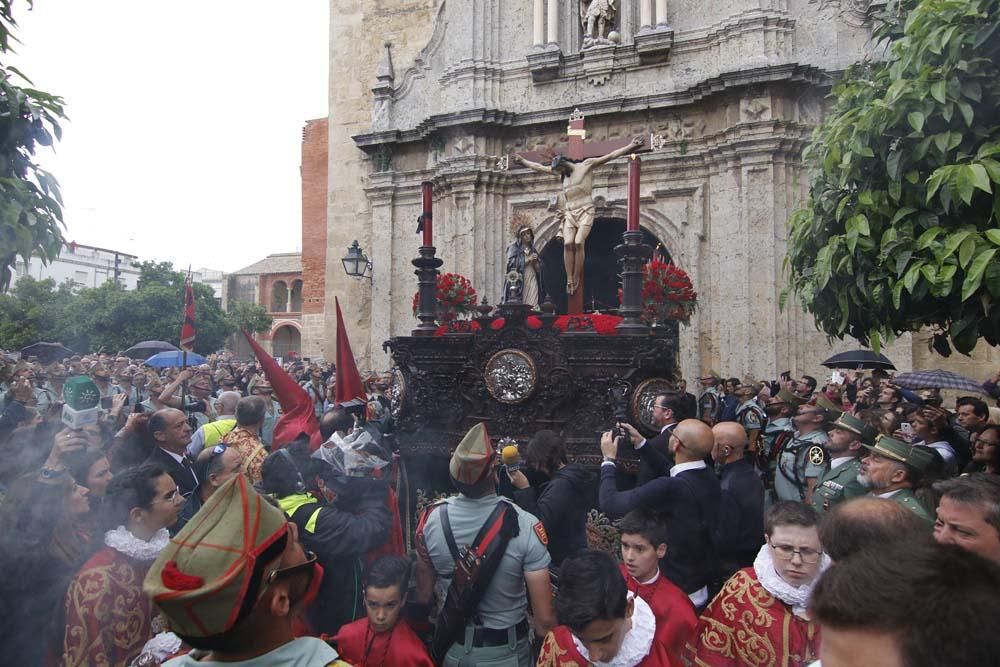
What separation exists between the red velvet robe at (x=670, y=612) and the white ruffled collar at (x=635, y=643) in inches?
9.0

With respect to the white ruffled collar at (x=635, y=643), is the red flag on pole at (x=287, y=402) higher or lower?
higher

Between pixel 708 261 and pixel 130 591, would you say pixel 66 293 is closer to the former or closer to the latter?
pixel 708 261

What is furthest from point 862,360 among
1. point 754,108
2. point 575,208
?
point 575,208

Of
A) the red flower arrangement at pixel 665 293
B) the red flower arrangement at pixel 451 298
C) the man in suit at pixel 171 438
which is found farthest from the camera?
the red flower arrangement at pixel 451 298

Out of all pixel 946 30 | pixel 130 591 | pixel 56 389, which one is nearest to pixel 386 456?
pixel 130 591

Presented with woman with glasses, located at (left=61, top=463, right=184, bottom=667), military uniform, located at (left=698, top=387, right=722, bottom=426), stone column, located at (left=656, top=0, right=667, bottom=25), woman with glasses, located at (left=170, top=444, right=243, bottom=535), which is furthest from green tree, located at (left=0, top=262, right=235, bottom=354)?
woman with glasses, located at (left=61, top=463, right=184, bottom=667)

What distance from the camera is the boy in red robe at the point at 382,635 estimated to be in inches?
113

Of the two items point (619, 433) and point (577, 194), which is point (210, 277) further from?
point (619, 433)

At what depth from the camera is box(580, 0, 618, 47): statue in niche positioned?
13.5 m

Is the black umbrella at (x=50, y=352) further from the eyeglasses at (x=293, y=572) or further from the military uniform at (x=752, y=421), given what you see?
the eyeglasses at (x=293, y=572)

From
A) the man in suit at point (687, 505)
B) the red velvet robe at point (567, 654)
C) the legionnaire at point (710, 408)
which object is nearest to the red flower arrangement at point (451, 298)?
the legionnaire at point (710, 408)

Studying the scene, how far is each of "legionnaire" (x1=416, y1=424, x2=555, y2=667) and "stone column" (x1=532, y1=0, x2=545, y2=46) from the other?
12488mm

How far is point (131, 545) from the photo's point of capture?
2.90m

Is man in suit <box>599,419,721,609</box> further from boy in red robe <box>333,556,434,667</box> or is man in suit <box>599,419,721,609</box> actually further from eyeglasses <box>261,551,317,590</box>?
eyeglasses <box>261,551,317,590</box>
